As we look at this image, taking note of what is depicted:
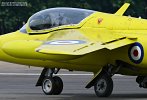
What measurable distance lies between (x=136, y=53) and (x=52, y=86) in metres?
3.72

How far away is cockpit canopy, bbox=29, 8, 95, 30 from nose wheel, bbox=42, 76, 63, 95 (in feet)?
5.64

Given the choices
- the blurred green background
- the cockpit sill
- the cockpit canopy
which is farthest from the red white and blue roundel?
the blurred green background

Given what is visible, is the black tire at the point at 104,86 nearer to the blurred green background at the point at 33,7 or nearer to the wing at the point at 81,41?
the wing at the point at 81,41

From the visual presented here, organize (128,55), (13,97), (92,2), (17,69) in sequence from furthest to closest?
1. (92,2)
2. (17,69)
3. (13,97)
4. (128,55)

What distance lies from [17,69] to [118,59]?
19.3 m

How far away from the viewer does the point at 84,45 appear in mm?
17516

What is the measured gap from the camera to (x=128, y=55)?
17.7 m

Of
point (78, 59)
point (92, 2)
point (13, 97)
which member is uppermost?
point (78, 59)

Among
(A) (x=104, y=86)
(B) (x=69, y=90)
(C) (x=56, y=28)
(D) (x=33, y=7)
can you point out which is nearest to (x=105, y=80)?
(A) (x=104, y=86)

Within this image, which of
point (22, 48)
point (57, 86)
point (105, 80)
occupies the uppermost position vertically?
point (22, 48)

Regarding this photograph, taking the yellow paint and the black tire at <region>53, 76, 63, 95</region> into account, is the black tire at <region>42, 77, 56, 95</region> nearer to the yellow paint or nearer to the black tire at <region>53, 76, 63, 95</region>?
the black tire at <region>53, 76, 63, 95</region>

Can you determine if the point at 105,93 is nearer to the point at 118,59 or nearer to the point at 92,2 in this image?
the point at 118,59

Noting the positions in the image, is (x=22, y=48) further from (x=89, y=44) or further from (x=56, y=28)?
(x=89, y=44)

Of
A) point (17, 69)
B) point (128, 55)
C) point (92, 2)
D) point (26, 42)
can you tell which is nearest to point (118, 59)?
point (128, 55)
